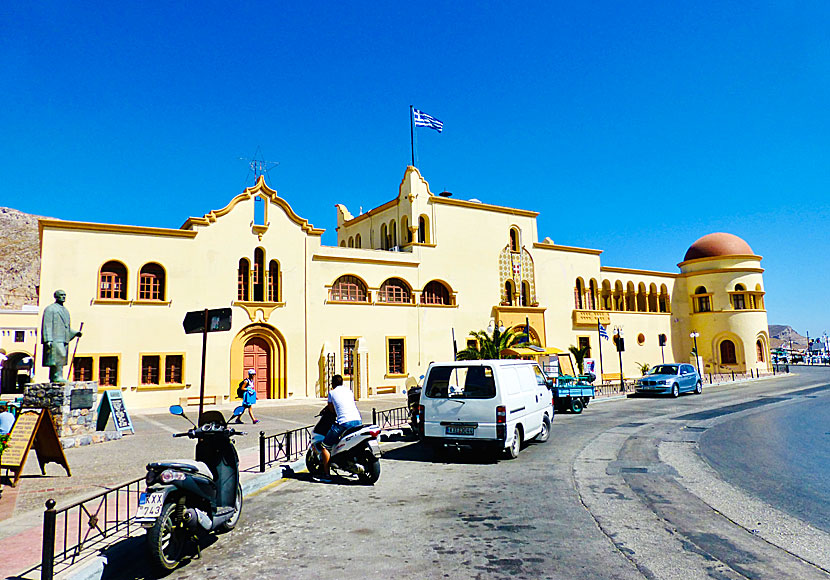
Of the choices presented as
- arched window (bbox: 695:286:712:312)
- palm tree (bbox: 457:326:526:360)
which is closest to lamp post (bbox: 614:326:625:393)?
palm tree (bbox: 457:326:526:360)

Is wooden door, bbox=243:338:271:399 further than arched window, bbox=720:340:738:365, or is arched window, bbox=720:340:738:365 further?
arched window, bbox=720:340:738:365

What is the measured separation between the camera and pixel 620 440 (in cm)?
1297

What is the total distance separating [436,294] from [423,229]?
148 inches

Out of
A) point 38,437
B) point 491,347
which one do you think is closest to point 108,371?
point 38,437

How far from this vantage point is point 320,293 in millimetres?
26844

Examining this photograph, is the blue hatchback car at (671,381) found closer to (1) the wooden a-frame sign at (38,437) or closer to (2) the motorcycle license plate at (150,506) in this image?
(1) the wooden a-frame sign at (38,437)

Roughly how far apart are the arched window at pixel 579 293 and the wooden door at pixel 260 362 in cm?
2124

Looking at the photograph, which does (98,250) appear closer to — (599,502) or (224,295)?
(224,295)

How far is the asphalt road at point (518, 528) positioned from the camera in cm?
499

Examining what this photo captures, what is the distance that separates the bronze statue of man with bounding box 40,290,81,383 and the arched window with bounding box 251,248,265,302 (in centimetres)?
1246

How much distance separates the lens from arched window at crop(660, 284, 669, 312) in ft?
141

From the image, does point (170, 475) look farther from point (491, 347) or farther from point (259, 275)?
point (491, 347)

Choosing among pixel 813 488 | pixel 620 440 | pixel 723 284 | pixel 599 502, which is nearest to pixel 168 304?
pixel 620 440

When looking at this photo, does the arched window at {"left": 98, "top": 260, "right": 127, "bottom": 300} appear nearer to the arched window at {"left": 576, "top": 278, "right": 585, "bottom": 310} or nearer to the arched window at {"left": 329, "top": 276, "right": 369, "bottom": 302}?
the arched window at {"left": 329, "top": 276, "right": 369, "bottom": 302}
